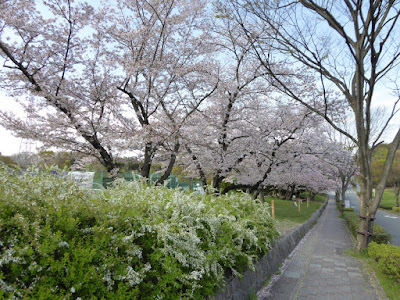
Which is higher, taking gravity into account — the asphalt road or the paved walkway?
the paved walkway

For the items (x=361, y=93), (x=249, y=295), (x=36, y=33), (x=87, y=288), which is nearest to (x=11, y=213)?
(x=87, y=288)

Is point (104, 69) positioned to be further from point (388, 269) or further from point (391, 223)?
point (391, 223)

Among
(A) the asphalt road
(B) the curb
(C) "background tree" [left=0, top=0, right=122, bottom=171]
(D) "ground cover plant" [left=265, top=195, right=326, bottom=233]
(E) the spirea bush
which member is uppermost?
(C) "background tree" [left=0, top=0, right=122, bottom=171]

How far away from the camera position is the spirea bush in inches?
71.9

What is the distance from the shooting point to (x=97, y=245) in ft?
6.95

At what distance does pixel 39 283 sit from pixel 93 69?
7075mm

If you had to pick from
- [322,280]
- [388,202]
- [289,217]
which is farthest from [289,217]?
[388,202]

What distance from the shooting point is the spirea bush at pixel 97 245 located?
5.99ft

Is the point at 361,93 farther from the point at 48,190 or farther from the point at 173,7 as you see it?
the point at 48,190

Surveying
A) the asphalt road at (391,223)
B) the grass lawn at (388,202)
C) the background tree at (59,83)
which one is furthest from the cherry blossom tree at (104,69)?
the grass lawn at (388,202)

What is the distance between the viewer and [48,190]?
2.58 metres

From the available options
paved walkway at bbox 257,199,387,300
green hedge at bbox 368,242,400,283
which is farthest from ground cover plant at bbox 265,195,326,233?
green hedge at bbox 368,242,400,283

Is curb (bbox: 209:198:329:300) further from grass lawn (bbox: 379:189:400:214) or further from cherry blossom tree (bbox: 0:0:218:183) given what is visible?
grass lawn (bbox: 379:189:400:214)

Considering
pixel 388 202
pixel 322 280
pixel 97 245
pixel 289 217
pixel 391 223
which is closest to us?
pixel 97 245
